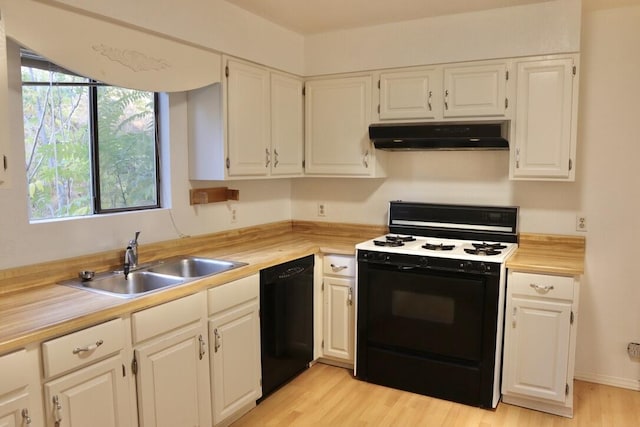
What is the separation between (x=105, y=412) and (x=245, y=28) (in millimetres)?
2311

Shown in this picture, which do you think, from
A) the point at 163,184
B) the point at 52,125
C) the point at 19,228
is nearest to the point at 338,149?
the point at 163,184

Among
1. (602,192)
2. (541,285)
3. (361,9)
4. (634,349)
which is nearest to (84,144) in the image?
(361,9)

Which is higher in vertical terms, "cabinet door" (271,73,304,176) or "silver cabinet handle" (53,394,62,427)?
"cabinet door" (271,73,304,176)

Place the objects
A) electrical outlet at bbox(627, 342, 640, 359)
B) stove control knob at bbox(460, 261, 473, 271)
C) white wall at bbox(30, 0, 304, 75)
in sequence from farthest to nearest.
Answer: electrical outlet at bbox(627, 342, 640, 359), stove control knob at bbox(460, 261, 473, 271), white wall at bbox(30, 0, 304, 75)

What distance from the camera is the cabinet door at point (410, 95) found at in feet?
10.7

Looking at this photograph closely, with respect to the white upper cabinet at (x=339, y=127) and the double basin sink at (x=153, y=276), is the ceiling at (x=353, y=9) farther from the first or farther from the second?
the double basin sink at (x=153, y=276)

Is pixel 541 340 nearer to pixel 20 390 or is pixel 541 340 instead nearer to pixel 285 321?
pixel 285 321

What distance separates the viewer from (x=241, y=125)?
310 centimetres

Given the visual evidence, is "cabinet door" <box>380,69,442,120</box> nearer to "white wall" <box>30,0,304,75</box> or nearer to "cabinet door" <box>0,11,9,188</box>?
"white wall" <box>30,0,304,75</box>

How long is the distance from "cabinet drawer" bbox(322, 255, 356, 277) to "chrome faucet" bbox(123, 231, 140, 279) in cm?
128

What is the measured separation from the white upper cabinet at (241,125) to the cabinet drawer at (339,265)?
72 centimetres

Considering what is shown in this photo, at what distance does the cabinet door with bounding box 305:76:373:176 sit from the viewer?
3.52 m

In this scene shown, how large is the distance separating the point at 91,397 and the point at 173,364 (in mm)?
426

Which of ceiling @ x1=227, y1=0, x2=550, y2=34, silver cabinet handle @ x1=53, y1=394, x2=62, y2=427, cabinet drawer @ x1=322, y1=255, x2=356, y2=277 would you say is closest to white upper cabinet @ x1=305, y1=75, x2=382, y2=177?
ceiling @ x1=227, y1=0, x2=550, y2=34
